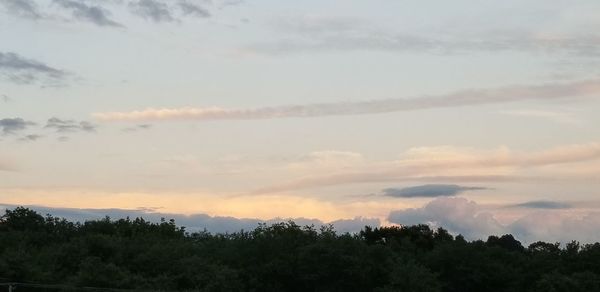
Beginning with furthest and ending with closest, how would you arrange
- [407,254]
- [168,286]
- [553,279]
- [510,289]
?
[407,254]
[510,289]
[553,279]
[168,286]

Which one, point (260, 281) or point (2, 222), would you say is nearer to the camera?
point (260, 281)

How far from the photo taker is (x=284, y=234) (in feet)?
177

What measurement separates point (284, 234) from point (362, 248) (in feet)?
18.9

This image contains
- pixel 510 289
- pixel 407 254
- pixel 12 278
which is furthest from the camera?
pixel 407 254

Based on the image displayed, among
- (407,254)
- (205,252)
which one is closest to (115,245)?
(205,252)

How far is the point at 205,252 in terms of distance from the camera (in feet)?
191

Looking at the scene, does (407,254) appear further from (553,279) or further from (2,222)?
(2,222)

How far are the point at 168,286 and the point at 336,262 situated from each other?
9747mm

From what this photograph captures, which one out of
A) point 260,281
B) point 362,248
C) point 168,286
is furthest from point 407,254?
point 168,286

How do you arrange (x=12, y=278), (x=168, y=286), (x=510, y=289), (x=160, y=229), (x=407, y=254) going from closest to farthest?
(x=12, y=278), (x=168, y=286), (x=510, y=289), (x=407, y=254), (x=160, y=229)

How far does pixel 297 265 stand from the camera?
49812mm

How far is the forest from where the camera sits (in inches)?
1751

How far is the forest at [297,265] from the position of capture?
4447cm

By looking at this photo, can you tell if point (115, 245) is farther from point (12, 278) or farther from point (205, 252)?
point (12, 278)
